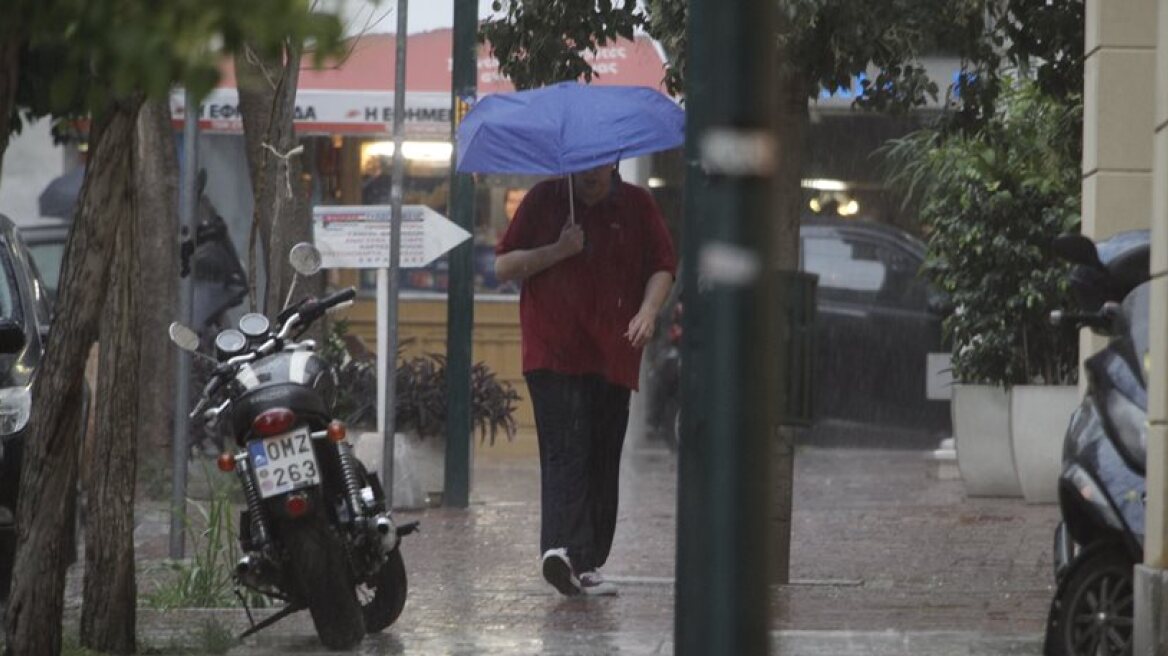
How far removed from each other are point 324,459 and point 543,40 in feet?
10.5

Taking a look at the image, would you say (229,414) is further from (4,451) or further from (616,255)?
(616,255)

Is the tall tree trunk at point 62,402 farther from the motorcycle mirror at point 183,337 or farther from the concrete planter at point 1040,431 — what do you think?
the concrete planter at point 1040,431

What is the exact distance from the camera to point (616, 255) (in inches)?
406

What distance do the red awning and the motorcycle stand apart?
1013 centimetres

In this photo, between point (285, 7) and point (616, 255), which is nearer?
point (285, 7)

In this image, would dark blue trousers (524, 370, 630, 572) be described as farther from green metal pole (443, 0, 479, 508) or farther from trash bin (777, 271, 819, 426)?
green metal pole (443, 0, 479, 508)

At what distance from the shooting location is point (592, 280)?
1030cm

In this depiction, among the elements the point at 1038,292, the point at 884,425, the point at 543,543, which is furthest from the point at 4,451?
the point at 884,425

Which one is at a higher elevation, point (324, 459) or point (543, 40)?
point (543, 40)

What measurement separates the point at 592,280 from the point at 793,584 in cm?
154

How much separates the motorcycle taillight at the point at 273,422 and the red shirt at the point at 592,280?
2165mm

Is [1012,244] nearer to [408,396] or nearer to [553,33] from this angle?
[408,396]

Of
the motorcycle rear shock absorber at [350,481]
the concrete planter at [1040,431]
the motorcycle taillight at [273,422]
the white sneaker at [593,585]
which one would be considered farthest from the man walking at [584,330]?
the concrete planter at [1040,431]

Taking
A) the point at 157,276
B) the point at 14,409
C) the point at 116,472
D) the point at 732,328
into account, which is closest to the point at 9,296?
the point at 14,409
